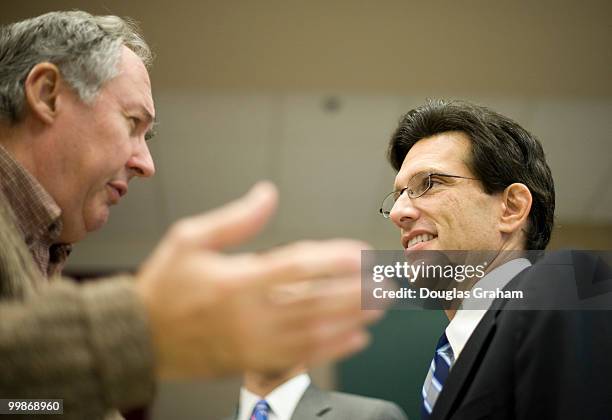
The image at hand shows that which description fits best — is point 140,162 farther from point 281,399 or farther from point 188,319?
point 188,319

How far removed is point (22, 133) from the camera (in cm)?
86

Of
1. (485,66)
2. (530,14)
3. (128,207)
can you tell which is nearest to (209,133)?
(128,207)

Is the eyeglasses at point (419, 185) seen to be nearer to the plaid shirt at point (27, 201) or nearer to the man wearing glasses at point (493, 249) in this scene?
the man wearing glasses at point (493, 249)

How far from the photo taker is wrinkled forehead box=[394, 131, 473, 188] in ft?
4.03

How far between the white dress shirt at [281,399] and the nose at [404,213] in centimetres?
44

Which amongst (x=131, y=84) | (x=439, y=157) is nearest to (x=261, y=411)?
(x=131, y=84)

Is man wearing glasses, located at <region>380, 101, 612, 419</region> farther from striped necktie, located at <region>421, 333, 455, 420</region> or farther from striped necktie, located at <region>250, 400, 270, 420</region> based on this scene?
striped necktie, located at <region>250, 400, 270, 420</region>

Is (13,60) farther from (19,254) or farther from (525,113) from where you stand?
(525,113)

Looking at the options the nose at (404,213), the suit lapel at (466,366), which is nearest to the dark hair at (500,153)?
the nose at (404,213)

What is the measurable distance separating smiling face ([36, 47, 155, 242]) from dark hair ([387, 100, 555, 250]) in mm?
587

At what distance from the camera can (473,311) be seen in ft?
3.21

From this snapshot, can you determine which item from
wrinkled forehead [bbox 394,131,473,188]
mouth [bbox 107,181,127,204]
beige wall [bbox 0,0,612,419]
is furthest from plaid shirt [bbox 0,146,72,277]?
beige wall [bbox 0,0,612,419]

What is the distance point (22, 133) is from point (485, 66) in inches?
86.9

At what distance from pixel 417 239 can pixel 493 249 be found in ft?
0.43
